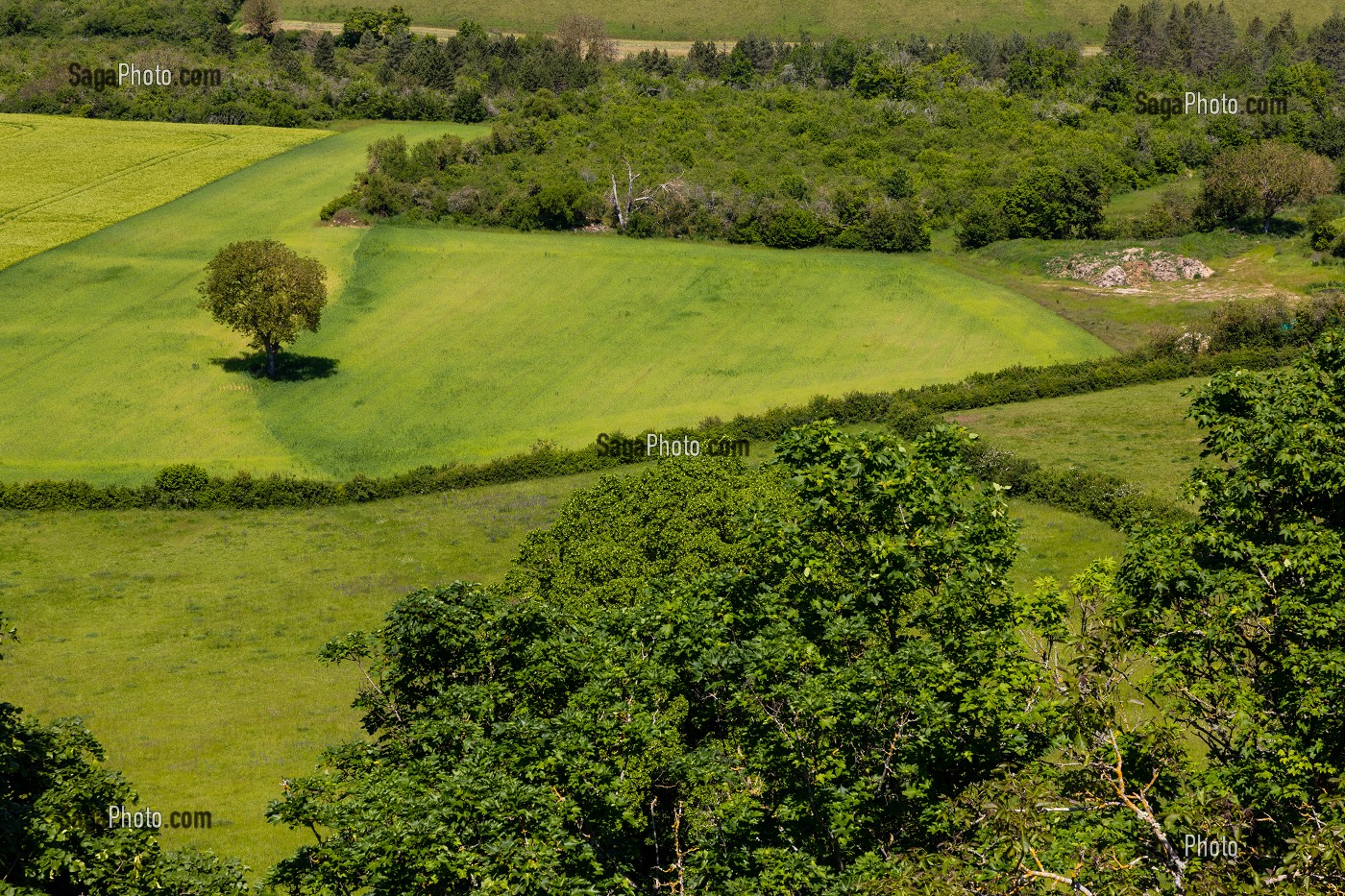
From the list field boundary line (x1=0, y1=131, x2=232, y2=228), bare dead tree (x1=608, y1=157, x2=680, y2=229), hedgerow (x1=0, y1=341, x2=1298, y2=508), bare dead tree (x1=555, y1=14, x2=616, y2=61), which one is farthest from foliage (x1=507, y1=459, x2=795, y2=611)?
bare dead tree (x1=555, y1=14, x2=616, y2=61)

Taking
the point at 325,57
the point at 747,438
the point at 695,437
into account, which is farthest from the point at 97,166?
the point at 747,438

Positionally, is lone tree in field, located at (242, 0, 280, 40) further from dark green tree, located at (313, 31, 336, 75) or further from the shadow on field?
the shadow on field

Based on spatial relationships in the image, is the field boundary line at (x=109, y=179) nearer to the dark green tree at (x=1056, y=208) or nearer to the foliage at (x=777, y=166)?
the foliage at (x=777, y=166)

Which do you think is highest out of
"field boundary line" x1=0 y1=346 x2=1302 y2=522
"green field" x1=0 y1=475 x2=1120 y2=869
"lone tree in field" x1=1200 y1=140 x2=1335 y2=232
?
"lone tree in field" x1=1200 y1=140 x2=1335 y2=232

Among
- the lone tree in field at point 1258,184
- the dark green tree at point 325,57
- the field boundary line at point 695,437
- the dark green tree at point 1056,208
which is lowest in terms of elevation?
the field boundary line at point 695,437

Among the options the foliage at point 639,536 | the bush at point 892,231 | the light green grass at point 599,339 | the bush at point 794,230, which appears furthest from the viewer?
the bush at point 892,231

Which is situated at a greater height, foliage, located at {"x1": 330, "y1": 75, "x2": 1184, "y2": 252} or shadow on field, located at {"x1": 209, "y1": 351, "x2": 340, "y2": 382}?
foliage, located at {"x1": 330, "y1": 75, "x2": 1184, "y2": 252}

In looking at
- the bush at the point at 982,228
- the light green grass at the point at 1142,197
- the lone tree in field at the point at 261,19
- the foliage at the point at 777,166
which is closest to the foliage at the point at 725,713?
the foliage at the point at 777,166
